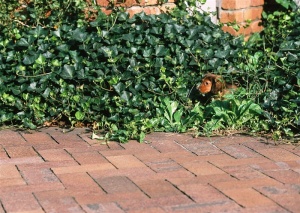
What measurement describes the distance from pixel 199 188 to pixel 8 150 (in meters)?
1.35

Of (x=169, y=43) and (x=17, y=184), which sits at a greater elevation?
(x=169, y=43)

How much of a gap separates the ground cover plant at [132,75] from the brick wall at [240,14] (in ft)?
1.61

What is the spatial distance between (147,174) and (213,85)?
1.33 meters

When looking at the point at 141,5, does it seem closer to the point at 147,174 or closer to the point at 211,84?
the point at 211,84

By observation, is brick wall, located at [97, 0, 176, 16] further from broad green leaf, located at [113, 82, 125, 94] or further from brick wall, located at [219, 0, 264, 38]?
broad green leaf, located at [113, 82, 125, 94]

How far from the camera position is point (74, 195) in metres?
3.53

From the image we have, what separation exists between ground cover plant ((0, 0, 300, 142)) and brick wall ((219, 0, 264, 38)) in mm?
490

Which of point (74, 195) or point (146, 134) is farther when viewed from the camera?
point (146, 134)

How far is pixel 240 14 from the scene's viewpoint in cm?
596

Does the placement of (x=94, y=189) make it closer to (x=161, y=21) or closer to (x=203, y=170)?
(x=203, y=170)

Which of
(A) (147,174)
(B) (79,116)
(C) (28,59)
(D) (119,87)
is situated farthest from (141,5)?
(A) (147,174)

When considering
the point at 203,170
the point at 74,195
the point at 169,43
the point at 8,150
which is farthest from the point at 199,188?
the point at 169,43

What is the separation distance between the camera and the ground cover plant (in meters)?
4.86

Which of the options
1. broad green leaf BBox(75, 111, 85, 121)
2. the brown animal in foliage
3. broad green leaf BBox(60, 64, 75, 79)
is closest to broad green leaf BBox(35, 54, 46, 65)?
broad green leaf BBox(60, 64, 75, 79)
